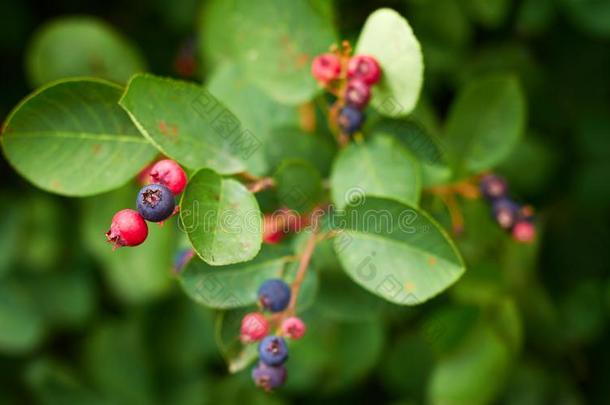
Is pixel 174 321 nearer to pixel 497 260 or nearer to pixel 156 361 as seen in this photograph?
pixel 156 361

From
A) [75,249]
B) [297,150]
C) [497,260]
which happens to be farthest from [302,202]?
[75,249]

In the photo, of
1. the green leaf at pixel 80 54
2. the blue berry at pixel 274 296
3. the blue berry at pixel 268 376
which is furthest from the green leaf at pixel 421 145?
the green leaf at pixel 80 54

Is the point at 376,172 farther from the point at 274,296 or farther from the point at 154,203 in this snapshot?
the point at 154,203

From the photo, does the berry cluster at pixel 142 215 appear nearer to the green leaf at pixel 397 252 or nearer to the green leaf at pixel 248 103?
the green leaf at pixel 397 252

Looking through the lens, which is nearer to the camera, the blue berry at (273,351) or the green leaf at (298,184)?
the blue berry at (273,351)

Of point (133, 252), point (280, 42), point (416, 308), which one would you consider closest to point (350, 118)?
point (280, 42)

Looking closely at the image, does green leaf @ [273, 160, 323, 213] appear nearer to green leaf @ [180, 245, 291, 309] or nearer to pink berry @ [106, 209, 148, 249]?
green leaf @ [180, 245, 291, 309]

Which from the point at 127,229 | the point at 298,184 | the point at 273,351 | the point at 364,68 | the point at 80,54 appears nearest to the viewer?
the point at 127,229
